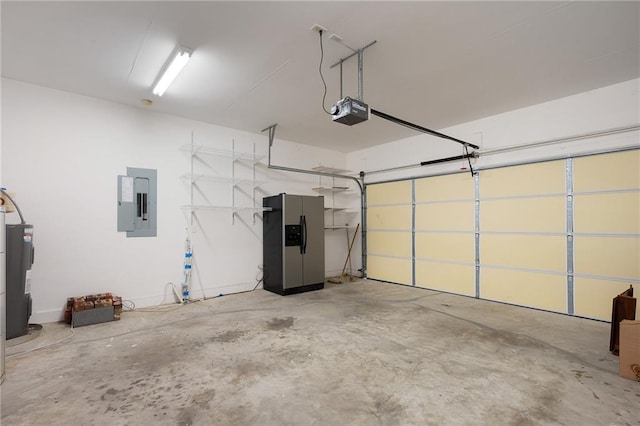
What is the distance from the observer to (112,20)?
2.57 metres

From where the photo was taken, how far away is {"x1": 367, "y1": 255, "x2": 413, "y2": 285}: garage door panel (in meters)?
6.15

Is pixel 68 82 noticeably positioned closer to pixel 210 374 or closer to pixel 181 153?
pixel 181 153

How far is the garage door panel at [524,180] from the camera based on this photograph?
14.1 feet

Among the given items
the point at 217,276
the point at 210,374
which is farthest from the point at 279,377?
the point at 217,276

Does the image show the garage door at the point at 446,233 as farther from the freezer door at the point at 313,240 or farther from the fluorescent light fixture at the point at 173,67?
the fluorescent light fixture at the point at 173,67

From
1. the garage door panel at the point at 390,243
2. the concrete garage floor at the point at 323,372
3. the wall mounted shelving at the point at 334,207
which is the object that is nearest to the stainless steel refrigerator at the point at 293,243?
the wall mounted shelving at the point at 334,207

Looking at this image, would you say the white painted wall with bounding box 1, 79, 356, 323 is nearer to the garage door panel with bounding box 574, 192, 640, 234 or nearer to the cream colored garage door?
the cream colored garage door

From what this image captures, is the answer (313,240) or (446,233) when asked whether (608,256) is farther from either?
(313,240)

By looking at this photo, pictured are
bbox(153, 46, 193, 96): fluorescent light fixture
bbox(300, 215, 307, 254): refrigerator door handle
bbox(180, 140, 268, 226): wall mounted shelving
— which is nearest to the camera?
bbox(153, 46, 193, 96): fluorescent light fixture

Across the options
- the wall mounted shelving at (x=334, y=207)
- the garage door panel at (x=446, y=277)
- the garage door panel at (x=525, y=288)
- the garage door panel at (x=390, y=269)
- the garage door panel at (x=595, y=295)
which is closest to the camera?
the garage door panel at (x=595, y=295)

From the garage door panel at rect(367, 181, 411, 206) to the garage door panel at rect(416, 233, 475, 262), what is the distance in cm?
87

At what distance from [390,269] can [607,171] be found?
3.88m

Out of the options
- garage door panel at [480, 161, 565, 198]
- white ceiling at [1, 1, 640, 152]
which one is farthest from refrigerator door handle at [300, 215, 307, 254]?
garage door panel at [480, 161, 565, 198]

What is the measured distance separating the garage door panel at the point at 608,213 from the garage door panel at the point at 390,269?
2.89 m
